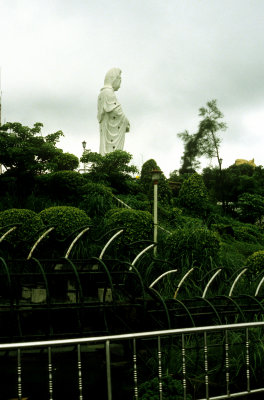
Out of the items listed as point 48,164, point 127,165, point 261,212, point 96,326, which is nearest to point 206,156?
point 261,212

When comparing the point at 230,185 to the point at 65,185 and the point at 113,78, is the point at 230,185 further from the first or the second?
the point at 65,185

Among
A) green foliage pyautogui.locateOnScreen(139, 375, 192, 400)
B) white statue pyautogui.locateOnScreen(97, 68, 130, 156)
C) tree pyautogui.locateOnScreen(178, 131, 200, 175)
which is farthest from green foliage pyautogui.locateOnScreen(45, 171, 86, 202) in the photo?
tree pyautogui.locateOnScreen(178, 131, 200, 175)

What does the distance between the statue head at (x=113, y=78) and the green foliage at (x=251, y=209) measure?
22.9 feet

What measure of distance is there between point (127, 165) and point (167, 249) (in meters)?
6.81

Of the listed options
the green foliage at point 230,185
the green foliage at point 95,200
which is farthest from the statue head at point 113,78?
the green foliage at point 95,200

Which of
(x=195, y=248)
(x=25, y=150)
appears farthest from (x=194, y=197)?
(x=195, y=248)

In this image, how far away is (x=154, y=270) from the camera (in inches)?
298

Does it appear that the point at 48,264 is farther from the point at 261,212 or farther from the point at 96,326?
the point at 261,212

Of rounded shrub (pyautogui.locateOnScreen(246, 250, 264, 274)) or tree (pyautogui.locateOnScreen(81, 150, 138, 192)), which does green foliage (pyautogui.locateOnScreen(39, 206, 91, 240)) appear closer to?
rounded shrub (pyautogui.locateOnScreen(246, 250, 264, 274))

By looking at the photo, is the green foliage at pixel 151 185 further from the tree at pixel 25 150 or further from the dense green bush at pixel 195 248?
the dense green bush at pixel 195 248

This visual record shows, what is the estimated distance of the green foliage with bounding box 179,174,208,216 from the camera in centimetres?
1376

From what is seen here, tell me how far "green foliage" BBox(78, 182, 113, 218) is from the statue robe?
6.99 meters

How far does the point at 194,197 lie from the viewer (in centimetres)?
1372

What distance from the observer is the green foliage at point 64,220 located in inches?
314
